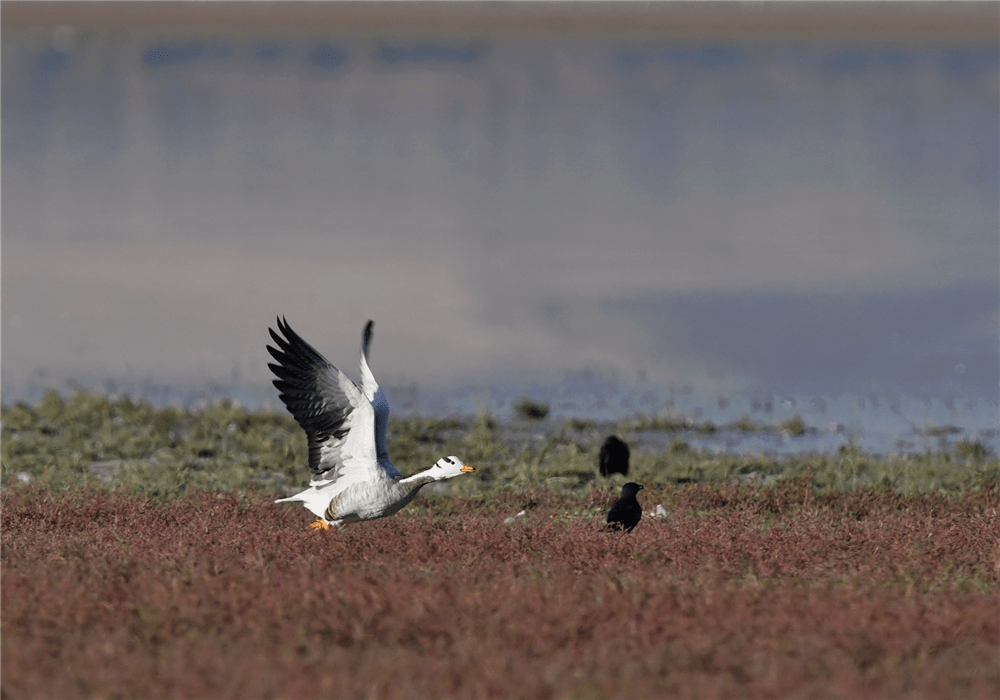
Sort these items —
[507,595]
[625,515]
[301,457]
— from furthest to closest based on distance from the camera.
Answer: [301,457] → [625,515] → [507,595]

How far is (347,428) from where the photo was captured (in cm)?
917

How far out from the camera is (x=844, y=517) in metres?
10.8

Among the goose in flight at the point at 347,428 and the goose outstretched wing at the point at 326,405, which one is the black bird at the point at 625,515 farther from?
the goose outstretched wing at the point at 326,405

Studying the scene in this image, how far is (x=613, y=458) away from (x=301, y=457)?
190 inches

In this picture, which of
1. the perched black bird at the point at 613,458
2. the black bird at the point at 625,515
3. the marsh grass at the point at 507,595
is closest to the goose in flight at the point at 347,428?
the marsh grass at the point at 507,595

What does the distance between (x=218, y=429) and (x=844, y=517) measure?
11.9 metres

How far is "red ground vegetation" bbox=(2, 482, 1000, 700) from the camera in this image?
4957 mm

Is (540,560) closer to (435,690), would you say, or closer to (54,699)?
(435,690)

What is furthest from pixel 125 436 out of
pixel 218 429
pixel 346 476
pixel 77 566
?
pixel 77 566

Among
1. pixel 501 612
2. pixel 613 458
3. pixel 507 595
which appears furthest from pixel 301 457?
pixel 501 612

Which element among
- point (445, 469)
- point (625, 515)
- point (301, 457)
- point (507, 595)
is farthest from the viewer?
point (301, 457)

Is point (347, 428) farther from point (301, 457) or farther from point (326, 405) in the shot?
point (301, 457)

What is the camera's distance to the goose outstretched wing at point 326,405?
886 cm

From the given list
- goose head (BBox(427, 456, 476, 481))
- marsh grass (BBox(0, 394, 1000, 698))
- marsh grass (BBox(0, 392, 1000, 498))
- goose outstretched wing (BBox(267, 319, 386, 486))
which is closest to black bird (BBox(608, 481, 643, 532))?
marsh grass (BBox(0, 394, 1000, 698))
